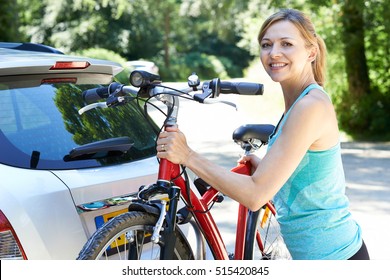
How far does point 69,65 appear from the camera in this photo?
3.45m

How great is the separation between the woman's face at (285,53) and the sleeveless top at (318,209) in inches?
3.9

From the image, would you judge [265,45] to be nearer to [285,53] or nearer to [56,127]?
[285,53]

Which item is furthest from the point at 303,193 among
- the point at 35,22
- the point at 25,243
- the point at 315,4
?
the point at 35,22

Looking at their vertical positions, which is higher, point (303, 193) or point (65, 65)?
point (65, 65)

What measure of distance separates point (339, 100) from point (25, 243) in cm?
1222

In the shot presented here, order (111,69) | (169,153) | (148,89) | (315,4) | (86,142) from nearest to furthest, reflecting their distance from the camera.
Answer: (169,153) → (148,89) → (86,142) → (111,69) → (315,4)

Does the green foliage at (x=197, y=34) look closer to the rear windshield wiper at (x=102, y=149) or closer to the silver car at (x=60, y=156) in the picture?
the silver car at (x=60, y=156)

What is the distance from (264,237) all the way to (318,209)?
Answer: 5.39ft

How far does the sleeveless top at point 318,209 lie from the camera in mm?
2535

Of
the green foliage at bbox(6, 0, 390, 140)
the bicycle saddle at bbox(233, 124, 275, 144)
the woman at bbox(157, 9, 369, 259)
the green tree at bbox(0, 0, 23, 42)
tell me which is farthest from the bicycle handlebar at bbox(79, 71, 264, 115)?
the green tree at bbox(0, 0, 23, 42)

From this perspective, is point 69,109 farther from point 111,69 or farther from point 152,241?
point 152,241

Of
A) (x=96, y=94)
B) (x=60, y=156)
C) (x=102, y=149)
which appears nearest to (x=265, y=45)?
(x=96, y=94)

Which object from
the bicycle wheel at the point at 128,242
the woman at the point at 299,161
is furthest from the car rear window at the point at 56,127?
the woman at the point at 299,161

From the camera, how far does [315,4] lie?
13.0 m
